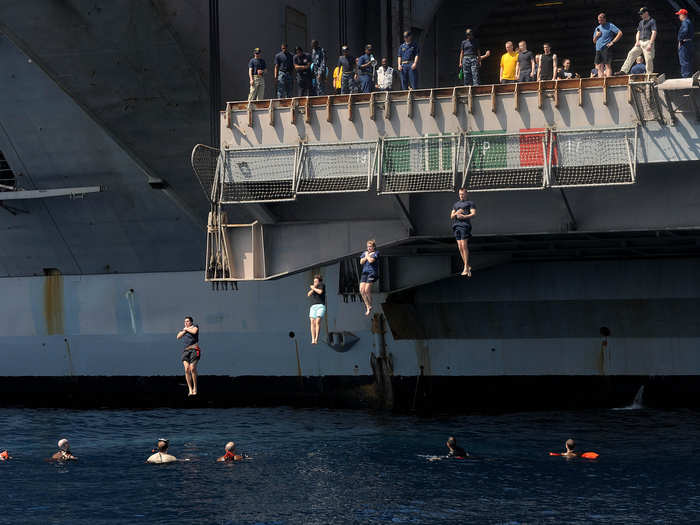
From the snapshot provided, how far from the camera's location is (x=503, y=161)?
84.7ft

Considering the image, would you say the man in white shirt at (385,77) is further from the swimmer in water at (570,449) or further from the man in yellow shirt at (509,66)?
the swimmer in water at (570,449)

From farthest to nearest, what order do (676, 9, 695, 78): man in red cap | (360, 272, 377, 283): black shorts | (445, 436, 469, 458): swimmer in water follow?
1. (445, 436, 469, 458): swimmer in water
2. (360, 272, 377, 283): black shorts
3. (676, 9, 695, 78): man in red cap

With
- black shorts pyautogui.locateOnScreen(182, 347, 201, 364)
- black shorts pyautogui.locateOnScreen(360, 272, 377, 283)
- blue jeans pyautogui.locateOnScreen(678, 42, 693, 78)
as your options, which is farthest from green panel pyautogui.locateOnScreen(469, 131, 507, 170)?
black shorts pyautogui.locateOnScreen(182, 347, 201, 364)

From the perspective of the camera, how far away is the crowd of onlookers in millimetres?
25844

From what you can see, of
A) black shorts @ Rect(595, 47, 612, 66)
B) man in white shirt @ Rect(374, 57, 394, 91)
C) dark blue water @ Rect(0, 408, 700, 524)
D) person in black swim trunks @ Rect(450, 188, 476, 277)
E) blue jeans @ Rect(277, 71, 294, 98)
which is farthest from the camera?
blue jeans @ Rect(277, 71, 294, 98)

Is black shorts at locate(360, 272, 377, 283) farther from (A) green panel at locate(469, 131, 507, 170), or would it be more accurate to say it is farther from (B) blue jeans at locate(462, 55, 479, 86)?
(B) blue jeans at locate(462, 55, 479, 86)

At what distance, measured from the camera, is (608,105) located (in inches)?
994

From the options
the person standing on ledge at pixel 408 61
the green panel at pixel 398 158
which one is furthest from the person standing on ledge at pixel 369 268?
the person standing on ledge at pixel 408 61

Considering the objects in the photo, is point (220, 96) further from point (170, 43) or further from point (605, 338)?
point (605, 338)

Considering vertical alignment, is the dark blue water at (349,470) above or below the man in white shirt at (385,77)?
below

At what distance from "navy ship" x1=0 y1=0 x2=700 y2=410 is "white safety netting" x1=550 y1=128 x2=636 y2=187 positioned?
5 cm

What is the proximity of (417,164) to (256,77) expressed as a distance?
537 cm

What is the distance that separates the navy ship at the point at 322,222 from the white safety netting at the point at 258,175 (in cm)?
6

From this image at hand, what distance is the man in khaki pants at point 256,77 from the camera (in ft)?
93.2
